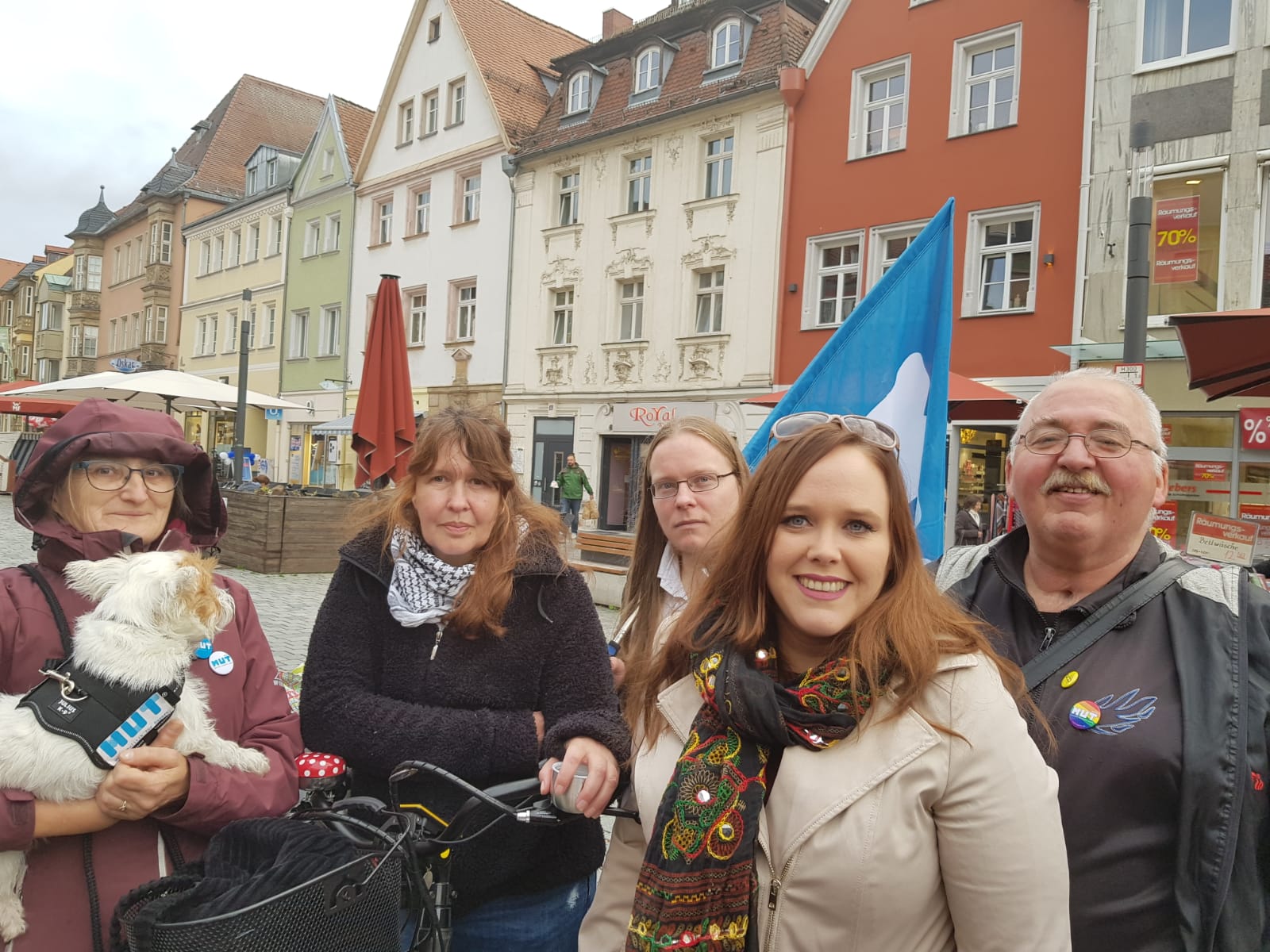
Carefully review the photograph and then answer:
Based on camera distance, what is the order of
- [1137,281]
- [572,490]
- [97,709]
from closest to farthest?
[97,709], [1137,281], [572,490]

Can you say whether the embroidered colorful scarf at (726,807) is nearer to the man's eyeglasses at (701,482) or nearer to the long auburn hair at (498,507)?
the long auburn hair at (498,507)

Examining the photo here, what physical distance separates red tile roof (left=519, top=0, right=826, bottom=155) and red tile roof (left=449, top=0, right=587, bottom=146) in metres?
0.80

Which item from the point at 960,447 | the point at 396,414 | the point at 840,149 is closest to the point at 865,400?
the point at 396,414

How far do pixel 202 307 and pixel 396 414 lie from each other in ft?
99.4

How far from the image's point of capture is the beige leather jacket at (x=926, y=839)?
1439 millimetres

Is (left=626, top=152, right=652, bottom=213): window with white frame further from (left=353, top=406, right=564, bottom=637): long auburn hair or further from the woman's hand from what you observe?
the woman's hand

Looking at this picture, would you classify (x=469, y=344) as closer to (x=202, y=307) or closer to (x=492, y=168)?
(x=492, y=168)

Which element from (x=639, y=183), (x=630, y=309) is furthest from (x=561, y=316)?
(x=639, y=183)

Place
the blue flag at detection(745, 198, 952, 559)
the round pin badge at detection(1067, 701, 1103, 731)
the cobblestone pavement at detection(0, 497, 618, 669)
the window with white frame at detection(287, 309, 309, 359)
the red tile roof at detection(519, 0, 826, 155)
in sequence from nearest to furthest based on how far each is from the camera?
the round pin badge at detection(1067, 701, 1103, 731), the blue flag at detection(745, 198, 952, 559), the cobblestone pavement at detection(0, 497, 618, 669), the red tile roof at detection(519, 0, 826, 155), the window with white frame at detection(287, 309, 309, 359)

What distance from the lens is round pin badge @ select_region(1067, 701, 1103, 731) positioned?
1.85 m

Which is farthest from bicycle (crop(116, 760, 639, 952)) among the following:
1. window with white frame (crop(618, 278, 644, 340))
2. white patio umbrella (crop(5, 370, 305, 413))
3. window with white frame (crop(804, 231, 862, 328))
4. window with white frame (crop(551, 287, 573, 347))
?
window with white frame (crop(551, 287, 573, 347))

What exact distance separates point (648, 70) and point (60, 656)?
2084 cm

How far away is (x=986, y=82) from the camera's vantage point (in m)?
15.2

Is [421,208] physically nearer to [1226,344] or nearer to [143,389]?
[143,389]
